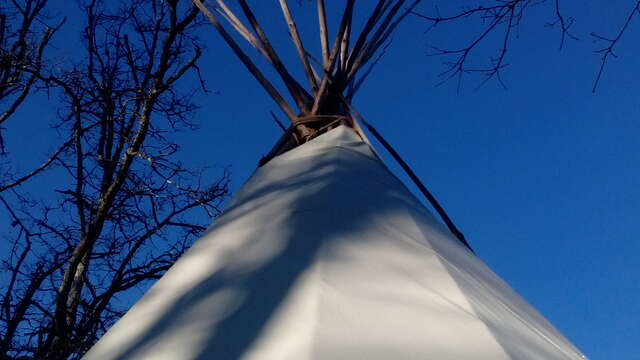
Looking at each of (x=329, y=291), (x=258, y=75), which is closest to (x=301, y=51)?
(x=258, y=75)

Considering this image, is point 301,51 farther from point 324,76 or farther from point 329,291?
point 329,291

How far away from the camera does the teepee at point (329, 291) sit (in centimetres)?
63

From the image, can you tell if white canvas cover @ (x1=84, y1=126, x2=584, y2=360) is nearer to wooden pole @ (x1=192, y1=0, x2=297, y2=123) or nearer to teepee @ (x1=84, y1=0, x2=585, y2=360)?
teepee @ (x1=84, y1=0, x2=585, y2=360)

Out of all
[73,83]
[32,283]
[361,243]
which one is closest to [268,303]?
[361,243]

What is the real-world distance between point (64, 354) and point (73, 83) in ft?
4.84

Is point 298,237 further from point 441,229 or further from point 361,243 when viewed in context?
point 441,229

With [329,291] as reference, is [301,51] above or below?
above

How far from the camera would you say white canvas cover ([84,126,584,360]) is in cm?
62

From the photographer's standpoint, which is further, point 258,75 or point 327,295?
point 258,75

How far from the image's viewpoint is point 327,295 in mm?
693

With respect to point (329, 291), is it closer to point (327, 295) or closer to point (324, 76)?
point (327, 295)

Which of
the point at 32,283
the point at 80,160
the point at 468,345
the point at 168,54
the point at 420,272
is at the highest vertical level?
the point at 168,54

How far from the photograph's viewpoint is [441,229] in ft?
3.73

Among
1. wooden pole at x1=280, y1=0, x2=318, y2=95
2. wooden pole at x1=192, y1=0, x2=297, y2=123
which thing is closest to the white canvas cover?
wooden pole at x1=192, y1=0, x2=297, y2=123
